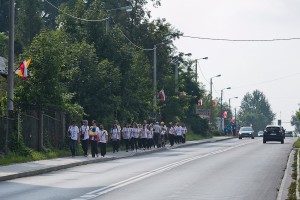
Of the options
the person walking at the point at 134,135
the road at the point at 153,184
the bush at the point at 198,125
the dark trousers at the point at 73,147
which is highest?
the bush at the point at 198,125

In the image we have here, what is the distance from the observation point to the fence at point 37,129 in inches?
1312

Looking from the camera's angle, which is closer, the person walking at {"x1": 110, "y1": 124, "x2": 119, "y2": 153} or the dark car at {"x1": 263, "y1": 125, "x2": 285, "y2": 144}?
the person walking at {"x1": 110, "y1": 124, "x2": 119, "y2": 153}

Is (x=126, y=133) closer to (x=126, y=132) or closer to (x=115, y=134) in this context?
(x=126, y=132)

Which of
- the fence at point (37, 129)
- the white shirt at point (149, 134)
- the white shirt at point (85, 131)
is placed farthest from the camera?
the white shirt at point (149, 134)

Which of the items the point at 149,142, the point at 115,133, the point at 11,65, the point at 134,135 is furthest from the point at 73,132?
the point at 149,142

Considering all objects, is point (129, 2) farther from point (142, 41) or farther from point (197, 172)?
point (197, 172)

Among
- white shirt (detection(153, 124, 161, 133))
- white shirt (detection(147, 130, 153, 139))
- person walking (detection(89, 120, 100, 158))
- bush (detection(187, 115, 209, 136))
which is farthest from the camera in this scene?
bush (detection(187, 115, 209, 136))

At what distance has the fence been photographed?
33312mm

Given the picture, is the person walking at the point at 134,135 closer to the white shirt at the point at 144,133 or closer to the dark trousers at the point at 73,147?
the white shirt at the point at 144,133

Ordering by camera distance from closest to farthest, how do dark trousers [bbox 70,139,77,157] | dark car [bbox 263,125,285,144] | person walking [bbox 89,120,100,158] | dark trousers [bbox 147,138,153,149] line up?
dark trousers [bbox 70,139,77,157] < person walking [bbox 89,120,100,158] < dark trousers [bbox 147,138,153,149] < dark car [bbox 263,125,285,144]

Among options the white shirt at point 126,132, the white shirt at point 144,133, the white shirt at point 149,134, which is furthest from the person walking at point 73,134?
the white shirt at point 149,134

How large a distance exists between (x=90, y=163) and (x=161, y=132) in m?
19.9

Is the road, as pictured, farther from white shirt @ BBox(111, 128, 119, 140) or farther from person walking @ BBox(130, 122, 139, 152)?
person walking @ BBox(130, 122, 139, 152)

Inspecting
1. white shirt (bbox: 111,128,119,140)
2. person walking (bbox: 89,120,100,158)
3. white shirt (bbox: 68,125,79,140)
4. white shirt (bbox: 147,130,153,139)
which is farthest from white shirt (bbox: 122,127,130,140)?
white shirt (bbox: 68,125,79,140)
